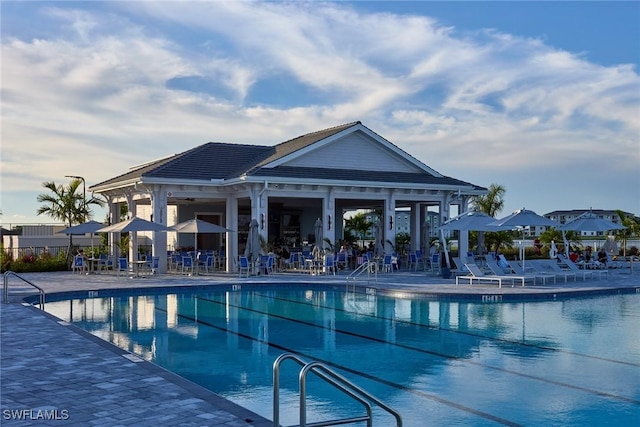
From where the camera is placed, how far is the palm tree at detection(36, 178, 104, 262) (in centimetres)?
2855

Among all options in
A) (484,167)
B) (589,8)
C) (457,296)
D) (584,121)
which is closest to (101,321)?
(457,296)

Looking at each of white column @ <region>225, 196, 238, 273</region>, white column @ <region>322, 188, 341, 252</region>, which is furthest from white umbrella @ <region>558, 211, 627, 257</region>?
white column @ <region>225, 196, 238, 273</region>

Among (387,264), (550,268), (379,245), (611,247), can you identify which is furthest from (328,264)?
(611,247)

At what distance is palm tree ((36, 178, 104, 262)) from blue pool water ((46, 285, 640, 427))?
1297cm

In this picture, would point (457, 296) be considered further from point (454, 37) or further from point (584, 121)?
point (584, 121)

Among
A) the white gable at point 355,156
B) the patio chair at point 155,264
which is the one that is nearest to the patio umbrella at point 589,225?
the white gable at point 355,156

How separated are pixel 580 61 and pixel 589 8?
503 centimetres

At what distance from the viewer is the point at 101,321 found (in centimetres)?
1356

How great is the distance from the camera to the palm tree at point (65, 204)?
28.5 meters

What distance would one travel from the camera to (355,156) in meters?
25.9

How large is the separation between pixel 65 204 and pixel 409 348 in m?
22.4

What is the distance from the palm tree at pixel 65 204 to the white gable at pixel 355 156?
36.8 feet

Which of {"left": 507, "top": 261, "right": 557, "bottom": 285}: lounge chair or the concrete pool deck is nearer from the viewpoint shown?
the concrete pool deck

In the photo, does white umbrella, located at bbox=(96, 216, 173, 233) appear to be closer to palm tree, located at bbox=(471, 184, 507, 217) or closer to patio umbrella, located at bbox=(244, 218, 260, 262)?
patio umbrella, located at bbox=(244, 218, 260, 262)
